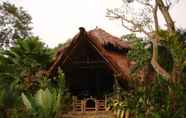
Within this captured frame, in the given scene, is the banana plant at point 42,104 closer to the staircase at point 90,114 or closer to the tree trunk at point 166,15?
the staircase at point 90,114

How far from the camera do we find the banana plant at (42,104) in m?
19.0

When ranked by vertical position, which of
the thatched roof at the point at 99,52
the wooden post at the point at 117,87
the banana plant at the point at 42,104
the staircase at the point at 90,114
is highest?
the thatched roof at the point at 99,52

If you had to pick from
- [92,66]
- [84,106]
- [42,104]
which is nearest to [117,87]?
[84,106]

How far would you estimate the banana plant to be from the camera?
62.3 feet

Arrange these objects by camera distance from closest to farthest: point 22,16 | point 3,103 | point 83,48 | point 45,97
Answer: point 45,97 < point 3,103 < point 83,48 < point 22,16

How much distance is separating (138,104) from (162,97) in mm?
1099

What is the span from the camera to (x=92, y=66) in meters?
24.2

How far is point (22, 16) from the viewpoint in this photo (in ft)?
102

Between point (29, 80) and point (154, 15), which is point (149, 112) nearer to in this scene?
point (154, 15)

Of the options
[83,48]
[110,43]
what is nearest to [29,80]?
[83,48]

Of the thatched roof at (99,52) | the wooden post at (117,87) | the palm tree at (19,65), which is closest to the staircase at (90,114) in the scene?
the wooden post at (117,87)

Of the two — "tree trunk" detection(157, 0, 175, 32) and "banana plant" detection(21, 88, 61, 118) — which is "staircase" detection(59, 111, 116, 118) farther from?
"tree trunk" detection(157, 0, 175, 32)

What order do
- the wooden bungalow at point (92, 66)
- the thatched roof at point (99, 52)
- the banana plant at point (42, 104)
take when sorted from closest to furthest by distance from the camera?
the banana plant at point (42, 104), the thatched roof at point (99, 52), the wooden bungalow at point (92, 66)

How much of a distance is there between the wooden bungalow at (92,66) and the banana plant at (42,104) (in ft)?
8.95
